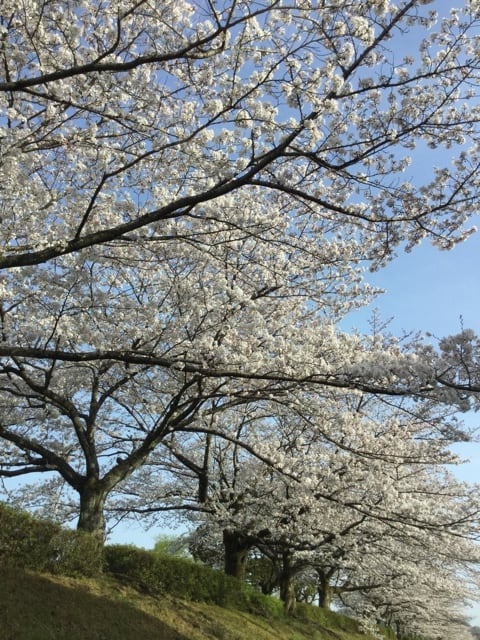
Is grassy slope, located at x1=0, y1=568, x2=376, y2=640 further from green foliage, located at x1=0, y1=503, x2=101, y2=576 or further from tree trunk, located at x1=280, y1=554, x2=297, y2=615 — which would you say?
tree trunk, located at x1=280, y1=554, x2=297, y2=615

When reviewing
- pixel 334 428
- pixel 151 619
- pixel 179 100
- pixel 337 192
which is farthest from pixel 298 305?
pixel 151 619

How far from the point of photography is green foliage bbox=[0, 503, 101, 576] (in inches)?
340

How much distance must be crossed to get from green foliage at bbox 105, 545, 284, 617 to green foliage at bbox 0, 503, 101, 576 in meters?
1.26

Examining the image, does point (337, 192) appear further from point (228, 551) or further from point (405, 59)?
point (228, 551)

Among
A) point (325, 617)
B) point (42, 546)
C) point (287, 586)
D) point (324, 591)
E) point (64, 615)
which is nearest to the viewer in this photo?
point (64, 615)

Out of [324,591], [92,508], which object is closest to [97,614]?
[92,508]

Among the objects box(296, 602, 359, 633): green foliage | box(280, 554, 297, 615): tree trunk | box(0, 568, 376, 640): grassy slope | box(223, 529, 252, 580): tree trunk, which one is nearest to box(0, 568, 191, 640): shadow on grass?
box(0, 568, 376, 640): grassy slope

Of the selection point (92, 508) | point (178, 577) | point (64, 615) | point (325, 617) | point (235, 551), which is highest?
point (92, 508)

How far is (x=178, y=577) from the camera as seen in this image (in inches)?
481

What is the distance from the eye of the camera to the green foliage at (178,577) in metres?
11.4

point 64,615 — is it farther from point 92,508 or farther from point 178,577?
point 178,577

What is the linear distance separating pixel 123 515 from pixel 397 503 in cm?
788

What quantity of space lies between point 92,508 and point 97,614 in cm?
250

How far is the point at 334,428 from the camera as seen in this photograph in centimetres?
1068
